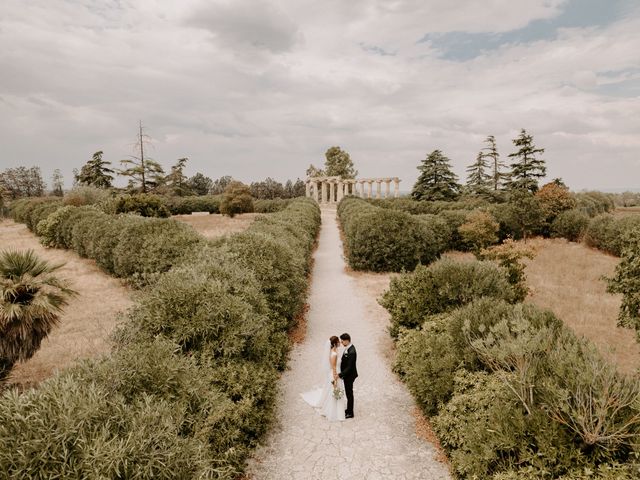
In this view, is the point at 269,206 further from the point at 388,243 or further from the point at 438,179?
the point at 388,243

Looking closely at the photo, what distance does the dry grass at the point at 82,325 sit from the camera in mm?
9109

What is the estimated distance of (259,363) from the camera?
283 inches

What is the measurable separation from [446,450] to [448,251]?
22118mm

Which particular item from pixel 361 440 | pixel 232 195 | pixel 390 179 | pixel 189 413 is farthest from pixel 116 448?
pixel 390 179

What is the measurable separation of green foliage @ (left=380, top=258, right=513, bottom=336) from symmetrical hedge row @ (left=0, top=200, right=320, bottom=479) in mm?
3388

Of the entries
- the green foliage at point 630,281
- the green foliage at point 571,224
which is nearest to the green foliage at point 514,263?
the green foliage at point 630,281

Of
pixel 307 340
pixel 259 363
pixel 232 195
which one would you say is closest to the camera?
pixel 259 363

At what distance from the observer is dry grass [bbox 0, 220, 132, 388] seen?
29.9 ft

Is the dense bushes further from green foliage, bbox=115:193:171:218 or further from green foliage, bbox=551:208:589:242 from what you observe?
green foliage, bbox=115:193:171:218

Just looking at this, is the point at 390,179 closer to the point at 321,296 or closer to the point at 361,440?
the point at 321,296

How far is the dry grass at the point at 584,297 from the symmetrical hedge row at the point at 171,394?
5.68 meters

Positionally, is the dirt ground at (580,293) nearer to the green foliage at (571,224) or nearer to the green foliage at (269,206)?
the green foliage at (571,224)

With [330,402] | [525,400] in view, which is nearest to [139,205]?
[330,402]

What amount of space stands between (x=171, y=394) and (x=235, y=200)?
4180 cm
